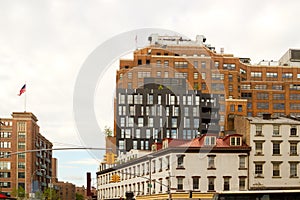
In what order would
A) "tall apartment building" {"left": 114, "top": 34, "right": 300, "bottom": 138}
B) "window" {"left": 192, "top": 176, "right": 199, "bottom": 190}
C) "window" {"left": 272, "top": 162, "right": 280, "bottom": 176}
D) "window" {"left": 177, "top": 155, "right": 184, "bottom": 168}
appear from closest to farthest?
"window" {"left": 192, "top": 176, "right": 199, "bottom": 190} < "window" {"left": 177, "top": 155, "right": 184, "bottom": 168} < "window" {"left": 272, "top": 162, "right": 280, "bottom": 176} < "tall apartment building" {"left": 114, "top": 34, "right": 300, "bottom": 138}

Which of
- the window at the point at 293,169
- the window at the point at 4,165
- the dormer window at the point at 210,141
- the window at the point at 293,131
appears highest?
the window at the point at 293,131

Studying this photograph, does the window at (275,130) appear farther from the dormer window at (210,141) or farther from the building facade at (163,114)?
the building facade at (163,114)

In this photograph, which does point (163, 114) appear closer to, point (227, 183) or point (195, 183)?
point (195, 183)


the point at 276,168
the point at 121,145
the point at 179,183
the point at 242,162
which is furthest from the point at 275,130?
the point at 121,145

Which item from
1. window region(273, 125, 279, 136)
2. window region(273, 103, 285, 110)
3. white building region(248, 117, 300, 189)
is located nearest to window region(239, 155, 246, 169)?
white building region(248, 117, 300, 189)

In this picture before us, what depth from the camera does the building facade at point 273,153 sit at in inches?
3214

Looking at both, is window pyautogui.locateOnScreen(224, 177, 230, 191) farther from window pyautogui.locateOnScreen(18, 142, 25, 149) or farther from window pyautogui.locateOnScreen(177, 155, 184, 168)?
window pyautogui.locateOnScreen(18, 142, 25, 149)

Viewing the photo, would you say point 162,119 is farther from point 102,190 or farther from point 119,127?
point 102,190

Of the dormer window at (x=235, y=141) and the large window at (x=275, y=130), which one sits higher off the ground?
the large window at (x=275, y=130)

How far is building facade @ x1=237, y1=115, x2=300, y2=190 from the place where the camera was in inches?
3214

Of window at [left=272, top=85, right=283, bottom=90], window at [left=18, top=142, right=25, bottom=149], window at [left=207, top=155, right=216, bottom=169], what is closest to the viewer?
window at [left=207, top=155, right=216, bottom=169]

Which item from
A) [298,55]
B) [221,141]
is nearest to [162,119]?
[298,55]

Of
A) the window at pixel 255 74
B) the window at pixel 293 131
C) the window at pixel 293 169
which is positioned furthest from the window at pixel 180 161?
the window at pixel 255 74

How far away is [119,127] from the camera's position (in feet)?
526
